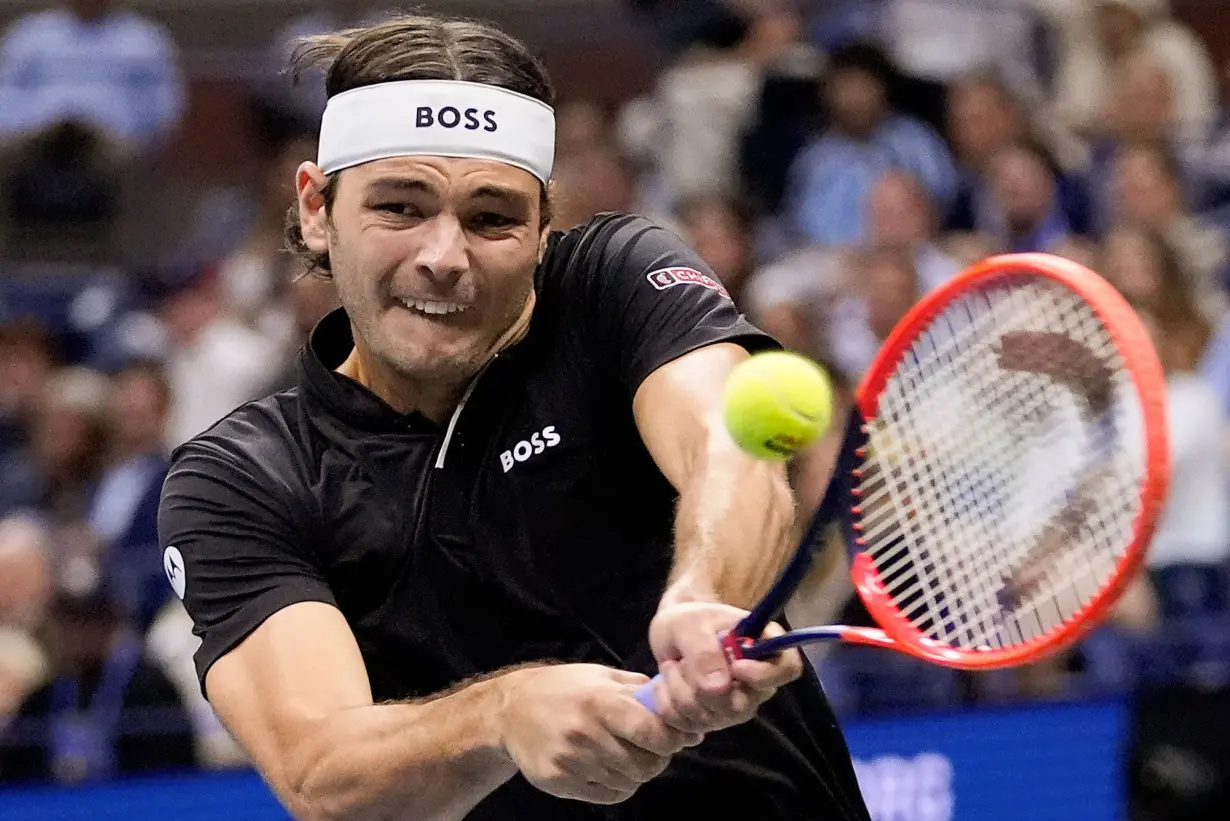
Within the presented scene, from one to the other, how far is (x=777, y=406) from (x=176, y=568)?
5.09 feet

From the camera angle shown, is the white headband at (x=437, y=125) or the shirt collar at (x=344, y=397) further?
the shirt collar at (x=344, y=397)

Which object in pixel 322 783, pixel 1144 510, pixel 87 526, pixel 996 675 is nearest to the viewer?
pixel 1144 510

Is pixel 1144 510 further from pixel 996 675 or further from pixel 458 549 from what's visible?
pixel 996 675

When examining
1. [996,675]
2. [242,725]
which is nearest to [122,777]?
[996,675]

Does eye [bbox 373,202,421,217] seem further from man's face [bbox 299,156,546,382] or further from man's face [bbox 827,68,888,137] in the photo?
man's face [bbox 827,68,888,137]

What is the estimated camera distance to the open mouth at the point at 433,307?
4.00 m

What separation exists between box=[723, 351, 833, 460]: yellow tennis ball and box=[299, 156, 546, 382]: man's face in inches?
35.8

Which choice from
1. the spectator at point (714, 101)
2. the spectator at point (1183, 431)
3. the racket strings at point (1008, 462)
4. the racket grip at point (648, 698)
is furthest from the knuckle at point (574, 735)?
the spectator at point (714, 101)

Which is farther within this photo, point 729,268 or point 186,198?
point 186,198

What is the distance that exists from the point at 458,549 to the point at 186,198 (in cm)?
870

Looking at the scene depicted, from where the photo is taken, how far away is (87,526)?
30.4 ft

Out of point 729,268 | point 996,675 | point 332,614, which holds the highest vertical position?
point 332,614

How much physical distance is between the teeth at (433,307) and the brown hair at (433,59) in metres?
0.33

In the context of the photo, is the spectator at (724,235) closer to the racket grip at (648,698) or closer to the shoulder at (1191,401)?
the shoulder at (1191,401)
